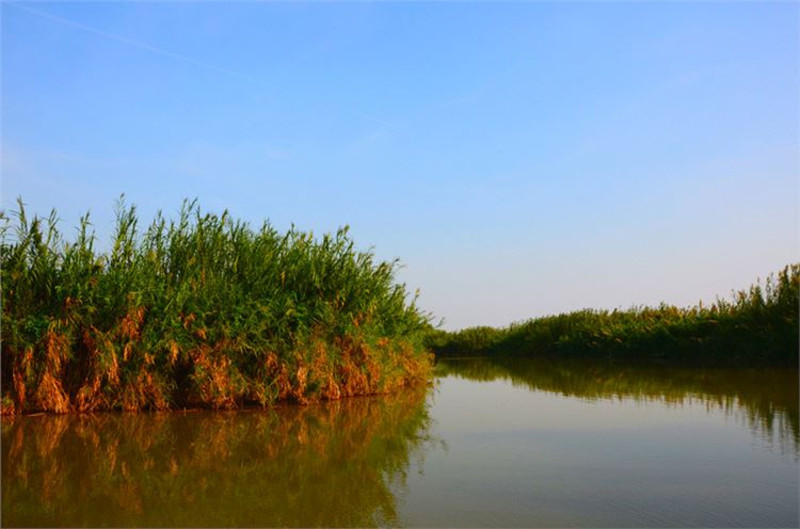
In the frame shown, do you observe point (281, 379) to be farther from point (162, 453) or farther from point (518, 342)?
point (518, 342)

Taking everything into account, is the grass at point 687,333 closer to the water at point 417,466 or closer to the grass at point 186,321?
the water at point 417,466

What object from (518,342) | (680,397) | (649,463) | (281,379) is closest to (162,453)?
(281,379)

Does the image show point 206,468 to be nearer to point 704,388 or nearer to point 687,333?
point 704,388

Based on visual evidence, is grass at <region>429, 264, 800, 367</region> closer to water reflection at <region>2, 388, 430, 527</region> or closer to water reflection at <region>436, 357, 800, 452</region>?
water reflection at <region>436, 357, 800, 452</region>

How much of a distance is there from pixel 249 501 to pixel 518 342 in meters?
21.6

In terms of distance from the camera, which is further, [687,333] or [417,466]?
[687,333]

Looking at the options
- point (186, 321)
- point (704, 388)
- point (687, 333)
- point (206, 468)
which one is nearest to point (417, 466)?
point (206, 468)

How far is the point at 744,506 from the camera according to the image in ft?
11.8

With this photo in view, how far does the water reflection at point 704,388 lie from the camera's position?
652 centimetres

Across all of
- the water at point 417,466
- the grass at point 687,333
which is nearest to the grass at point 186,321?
the water at point 417,466

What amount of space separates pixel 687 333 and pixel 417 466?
513 inches

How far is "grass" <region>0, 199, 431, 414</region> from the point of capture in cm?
734

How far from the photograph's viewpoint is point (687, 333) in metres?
15.9

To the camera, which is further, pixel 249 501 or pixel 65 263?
pixel 65 263
